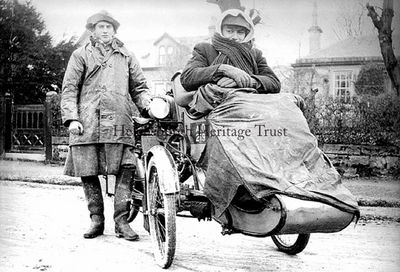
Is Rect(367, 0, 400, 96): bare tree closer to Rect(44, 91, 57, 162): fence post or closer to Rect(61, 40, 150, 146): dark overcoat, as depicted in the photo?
Rect(61, 40, 150, 146): dark overcoat

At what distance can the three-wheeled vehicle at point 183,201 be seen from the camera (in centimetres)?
292

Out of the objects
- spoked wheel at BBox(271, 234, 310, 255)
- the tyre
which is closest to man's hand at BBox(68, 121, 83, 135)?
the tyre

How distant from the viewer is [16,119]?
483 inches

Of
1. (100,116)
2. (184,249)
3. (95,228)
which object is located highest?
(100,116)

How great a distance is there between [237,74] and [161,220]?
1.41 metres

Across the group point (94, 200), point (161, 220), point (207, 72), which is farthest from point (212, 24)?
point (94, 200)

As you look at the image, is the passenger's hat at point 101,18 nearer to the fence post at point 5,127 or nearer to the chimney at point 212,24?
the chimney at point 212,24

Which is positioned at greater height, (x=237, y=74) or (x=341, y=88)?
(x=341, y=88)

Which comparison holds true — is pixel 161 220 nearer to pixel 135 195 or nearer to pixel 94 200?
pixel 135 195

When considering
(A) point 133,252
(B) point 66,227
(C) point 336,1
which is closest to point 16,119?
(B) point 66,227

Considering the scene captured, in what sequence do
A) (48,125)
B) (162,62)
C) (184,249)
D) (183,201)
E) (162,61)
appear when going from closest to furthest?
(183,201)
(184,249)
(48,125)
(162,61)
(162,62)

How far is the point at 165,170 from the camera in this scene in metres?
3.70

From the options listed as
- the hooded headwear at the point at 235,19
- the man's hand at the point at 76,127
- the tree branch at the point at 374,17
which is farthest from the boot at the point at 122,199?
the tree branch at the point at 374,17

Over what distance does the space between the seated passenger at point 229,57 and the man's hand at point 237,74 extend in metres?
0.02
